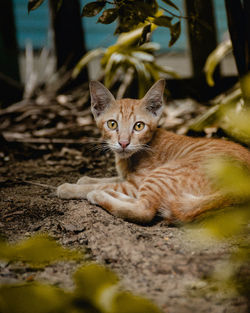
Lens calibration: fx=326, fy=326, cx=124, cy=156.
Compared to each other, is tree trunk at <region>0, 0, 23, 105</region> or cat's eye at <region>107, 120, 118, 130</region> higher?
tree trunk at <region>0, 0, 23, 105</region>

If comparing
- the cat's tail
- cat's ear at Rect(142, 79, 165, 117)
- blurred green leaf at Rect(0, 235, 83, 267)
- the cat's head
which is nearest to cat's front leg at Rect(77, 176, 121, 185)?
the cat's head

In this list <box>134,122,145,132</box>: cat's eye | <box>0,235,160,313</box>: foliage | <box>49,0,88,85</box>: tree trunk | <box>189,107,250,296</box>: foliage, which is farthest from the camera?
<box>49,0,88,85</box>: tree trunk

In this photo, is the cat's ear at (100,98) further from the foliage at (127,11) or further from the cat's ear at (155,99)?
the foliage at (127,11)

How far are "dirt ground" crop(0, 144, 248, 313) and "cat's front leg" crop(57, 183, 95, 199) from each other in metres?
0.05

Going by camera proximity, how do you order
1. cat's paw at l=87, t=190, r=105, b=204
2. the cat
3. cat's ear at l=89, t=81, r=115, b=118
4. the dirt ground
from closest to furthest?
the dirt ground < the cat < cat's paw at l=87, t=190, r=105, b=204 < cat's ear at l=89, t=81, r=115, b=118

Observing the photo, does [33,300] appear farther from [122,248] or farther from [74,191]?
[74,191]

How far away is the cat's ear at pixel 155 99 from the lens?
2.34 metres

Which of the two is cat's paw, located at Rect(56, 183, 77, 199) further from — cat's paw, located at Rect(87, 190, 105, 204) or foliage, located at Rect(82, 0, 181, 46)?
foliage, located at Rect(82, 0, 181, 46)

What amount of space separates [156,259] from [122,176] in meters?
1.14

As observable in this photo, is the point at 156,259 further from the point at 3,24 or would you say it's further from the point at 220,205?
the point at 3,24

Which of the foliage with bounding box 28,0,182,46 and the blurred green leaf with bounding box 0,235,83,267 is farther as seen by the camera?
the foliage with bounding box 28,0,182,46

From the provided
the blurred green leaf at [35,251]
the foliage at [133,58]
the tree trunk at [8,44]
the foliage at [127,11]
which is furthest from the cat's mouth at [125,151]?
the tree trunk at [8,44]

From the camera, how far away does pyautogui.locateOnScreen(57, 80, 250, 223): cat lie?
1839 mm

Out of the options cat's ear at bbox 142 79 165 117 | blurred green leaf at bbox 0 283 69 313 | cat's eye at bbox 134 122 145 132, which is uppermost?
blurred green leaf at bbox 0 283 69 313
